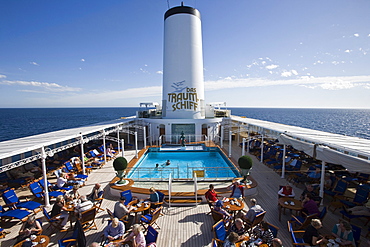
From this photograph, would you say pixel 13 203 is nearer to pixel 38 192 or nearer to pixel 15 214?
pixel 15 214

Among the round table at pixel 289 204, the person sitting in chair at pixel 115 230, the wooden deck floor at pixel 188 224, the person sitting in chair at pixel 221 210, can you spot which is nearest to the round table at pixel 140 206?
the wooden deck floor at pixel 188 224

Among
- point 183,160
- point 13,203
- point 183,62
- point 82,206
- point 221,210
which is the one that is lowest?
point 183,160

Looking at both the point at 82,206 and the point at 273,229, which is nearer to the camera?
the point at 273,229

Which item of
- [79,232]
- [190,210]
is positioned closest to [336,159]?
[190,210]

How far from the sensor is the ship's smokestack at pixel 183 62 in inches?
658

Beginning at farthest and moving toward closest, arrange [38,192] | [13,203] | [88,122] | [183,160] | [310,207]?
[88,122] → [183,160] → [38,192] → [13,203] → [310,207]

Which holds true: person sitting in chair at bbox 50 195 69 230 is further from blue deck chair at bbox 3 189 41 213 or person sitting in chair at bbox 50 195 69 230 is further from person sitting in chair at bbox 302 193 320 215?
person sitting in chair at bbox 302 193 320 215

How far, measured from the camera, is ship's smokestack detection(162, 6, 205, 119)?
16.7m

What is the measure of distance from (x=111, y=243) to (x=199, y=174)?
185 inches

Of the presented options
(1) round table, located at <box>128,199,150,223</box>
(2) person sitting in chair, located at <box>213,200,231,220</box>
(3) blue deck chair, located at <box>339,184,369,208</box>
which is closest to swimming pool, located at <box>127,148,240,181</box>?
(1) round table, located at <box>128,199,150,223</box>

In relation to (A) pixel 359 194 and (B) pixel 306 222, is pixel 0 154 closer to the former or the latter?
(B) pixel 306 222

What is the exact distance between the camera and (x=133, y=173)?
30.7 ft

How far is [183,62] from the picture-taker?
16859 millimetres

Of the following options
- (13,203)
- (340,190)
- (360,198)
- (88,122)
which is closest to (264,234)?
(360,198)
